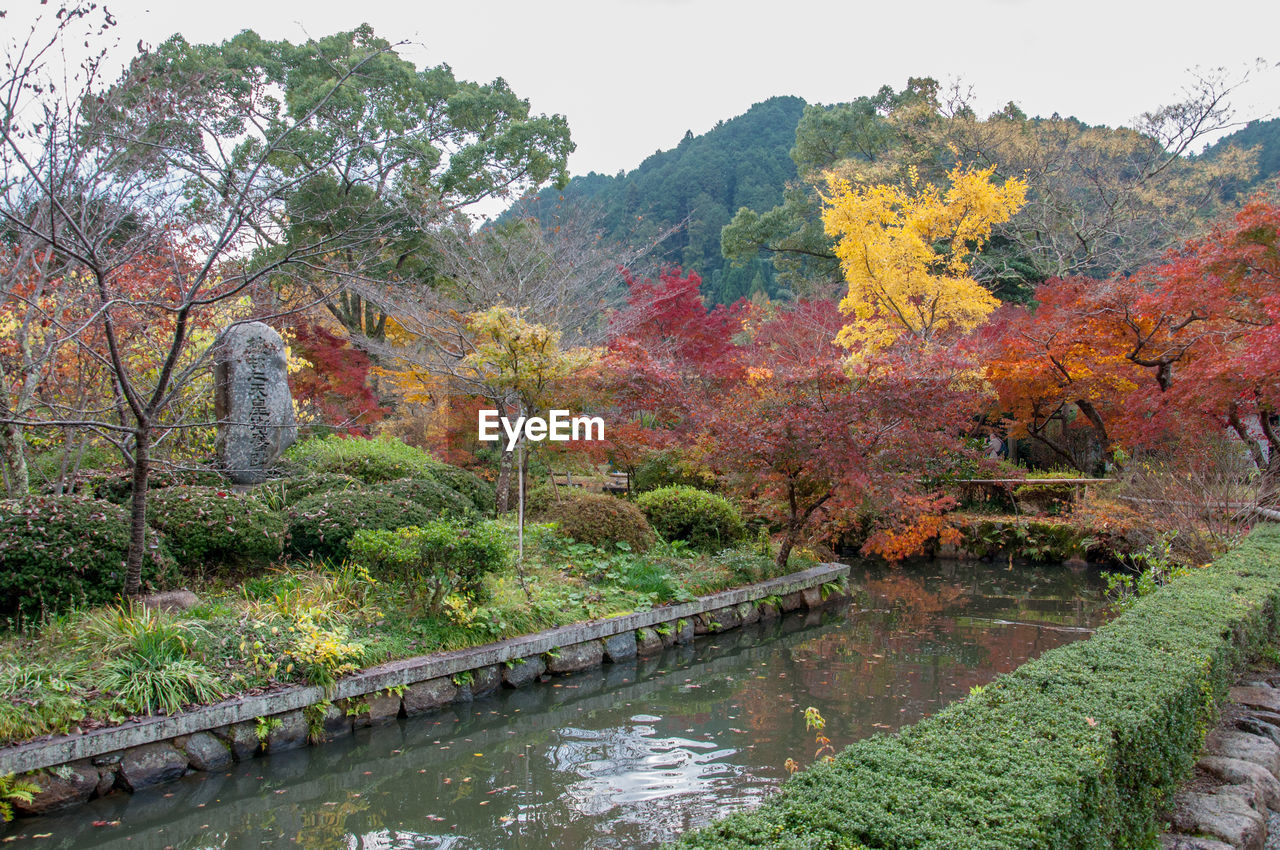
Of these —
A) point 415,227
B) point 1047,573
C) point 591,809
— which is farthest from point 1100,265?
point 591,809

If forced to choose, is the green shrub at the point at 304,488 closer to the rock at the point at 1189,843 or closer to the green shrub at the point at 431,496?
the green shrub at the point at 431,496

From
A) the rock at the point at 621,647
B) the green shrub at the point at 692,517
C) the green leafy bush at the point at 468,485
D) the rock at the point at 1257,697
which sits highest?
the green leafy bush at the point at 468,485

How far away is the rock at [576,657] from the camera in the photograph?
21.7ft

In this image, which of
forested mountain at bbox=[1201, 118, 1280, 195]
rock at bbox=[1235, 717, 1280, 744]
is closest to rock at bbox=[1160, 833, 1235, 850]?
rock at bbox=[1235, 717, 1280, 744]

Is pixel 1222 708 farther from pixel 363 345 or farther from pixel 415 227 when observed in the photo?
pixel 415 227

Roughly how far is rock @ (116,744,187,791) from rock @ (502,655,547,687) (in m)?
2.31

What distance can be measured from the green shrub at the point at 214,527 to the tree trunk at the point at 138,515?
82cm

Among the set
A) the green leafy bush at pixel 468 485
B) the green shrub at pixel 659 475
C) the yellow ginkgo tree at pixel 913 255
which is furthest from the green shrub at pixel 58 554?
the yellow ginkgo tree at pixel 913 255

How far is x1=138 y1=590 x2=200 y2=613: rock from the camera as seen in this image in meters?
5.70

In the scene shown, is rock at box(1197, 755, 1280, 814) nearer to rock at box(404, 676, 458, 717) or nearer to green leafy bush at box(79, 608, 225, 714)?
rock at box(404, 676, 458, 717)

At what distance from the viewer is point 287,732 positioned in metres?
4.97

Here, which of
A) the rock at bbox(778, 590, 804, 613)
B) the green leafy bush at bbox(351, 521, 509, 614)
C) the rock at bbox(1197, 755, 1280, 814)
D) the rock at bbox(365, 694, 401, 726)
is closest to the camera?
the rock at bbox(1197, 755, 1280, 814)

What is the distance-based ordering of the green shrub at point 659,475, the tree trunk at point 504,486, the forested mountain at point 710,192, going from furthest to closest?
1. the forested mountain at point 710,192
2. the green shrub at point 659,475
3. the tree trunk at point 504,486

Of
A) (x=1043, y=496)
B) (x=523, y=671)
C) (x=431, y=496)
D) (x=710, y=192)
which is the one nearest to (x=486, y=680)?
(x=523, y=671)
